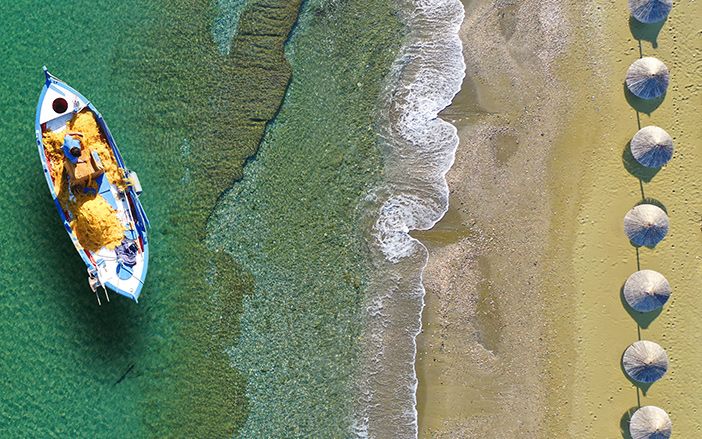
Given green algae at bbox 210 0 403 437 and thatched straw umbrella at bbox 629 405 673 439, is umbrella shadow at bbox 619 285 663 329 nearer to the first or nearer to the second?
thatched straw umbrella at bbox 629 405 673 439

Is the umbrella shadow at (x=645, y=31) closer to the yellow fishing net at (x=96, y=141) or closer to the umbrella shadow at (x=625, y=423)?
the umbrella shadow at (x=625, y=423)

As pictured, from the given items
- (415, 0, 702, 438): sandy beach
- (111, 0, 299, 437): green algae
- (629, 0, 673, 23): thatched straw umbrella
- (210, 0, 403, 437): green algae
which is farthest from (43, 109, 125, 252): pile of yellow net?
(629, 0, 673, 23): thatched straw umbrella

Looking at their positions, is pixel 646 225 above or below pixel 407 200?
above

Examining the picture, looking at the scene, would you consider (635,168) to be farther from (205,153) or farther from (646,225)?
(205,153)

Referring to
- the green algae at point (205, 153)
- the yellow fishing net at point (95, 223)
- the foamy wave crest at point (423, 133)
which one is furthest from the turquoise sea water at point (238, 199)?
the yellow fishing net at point (95, 223)

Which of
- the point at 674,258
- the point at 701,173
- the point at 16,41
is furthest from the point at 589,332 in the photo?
the point at 16,41

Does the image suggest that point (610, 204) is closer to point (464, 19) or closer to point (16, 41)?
point (464, 19)

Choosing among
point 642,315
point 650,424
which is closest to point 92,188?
point 642,315
